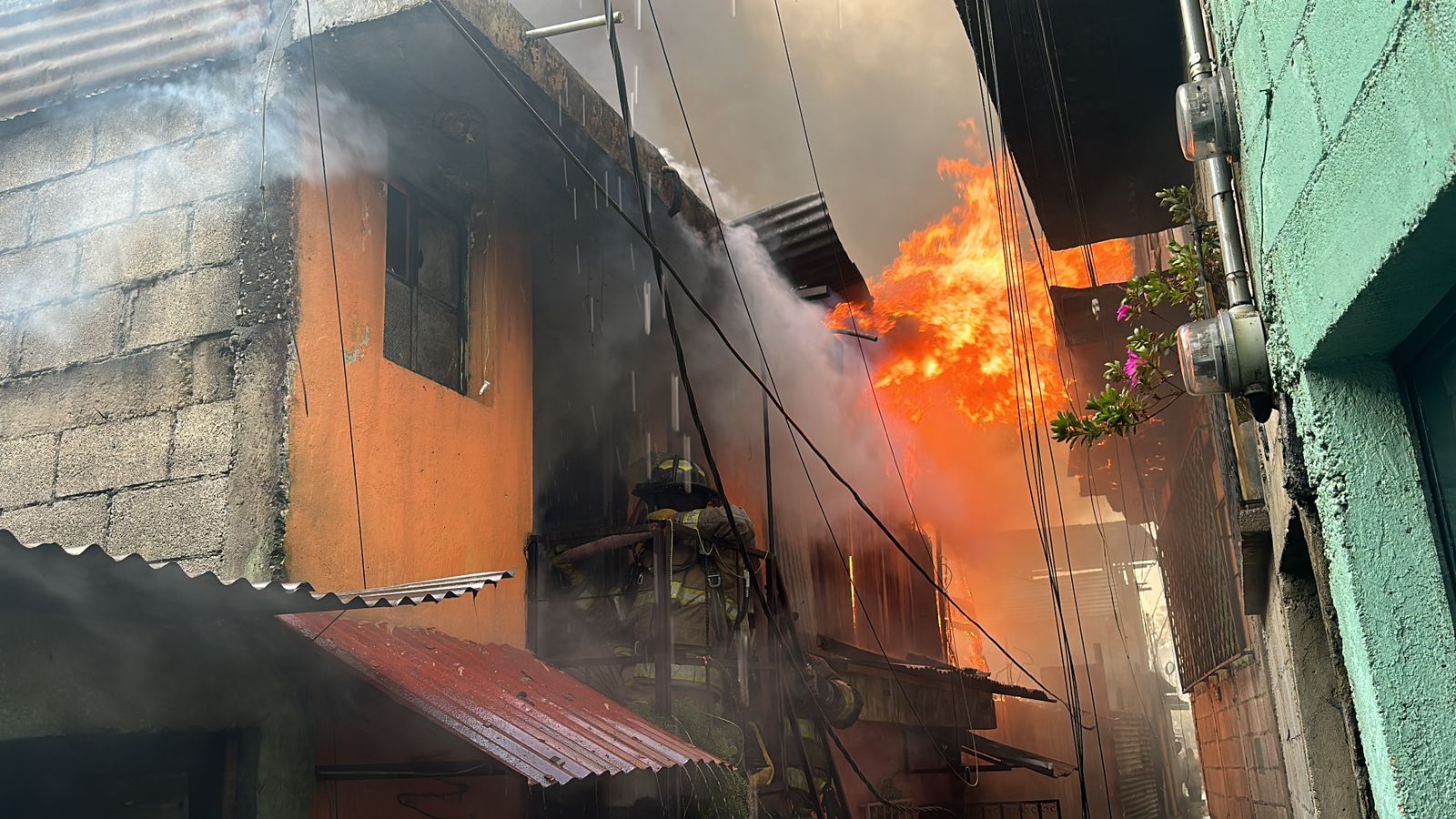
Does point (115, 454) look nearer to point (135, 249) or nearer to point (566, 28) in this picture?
point (135, 249)

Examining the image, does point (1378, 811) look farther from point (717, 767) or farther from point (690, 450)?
point (690, 450)

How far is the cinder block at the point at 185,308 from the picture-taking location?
6.18 m

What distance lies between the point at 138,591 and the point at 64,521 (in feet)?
9.36

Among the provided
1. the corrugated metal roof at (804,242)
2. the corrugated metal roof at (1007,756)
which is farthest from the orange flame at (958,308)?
the corrugated metal roof at (1007,756)

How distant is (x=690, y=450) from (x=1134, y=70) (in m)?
5.72

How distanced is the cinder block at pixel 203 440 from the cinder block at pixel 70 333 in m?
0.89

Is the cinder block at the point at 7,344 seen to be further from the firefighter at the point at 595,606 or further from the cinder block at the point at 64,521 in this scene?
the firefighter at the point at 595,606

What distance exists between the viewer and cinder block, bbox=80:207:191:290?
6.44m

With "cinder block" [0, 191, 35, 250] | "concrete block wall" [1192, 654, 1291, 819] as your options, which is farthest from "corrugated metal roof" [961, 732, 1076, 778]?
"cinder block" [0, 191, 35, 250]

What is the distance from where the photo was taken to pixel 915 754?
1366 centimetres

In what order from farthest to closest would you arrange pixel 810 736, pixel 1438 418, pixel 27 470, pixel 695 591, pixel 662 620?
pixel 810 736 → pixel 695 591 → pixel 662 620 → pixel 27 470 → pixel 1438 418

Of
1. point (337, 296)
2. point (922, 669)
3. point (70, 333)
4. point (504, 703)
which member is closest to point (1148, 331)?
point (504, 703)

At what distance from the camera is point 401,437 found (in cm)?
694

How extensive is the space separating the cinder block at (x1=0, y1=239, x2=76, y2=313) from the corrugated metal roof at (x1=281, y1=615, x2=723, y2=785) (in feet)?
10.3
